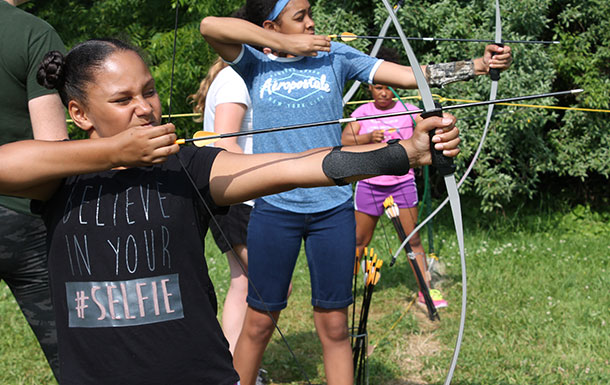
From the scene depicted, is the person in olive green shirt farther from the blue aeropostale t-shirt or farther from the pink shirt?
the pink shirt

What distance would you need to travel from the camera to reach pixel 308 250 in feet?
7.41

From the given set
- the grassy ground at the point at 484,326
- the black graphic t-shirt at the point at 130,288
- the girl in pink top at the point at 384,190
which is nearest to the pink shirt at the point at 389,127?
the girl in pink top at the point at 384,190

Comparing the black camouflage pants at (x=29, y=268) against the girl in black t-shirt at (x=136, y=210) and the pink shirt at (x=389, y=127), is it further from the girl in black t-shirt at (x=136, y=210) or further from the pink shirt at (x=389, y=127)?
the pink shirt at (x=389, y=127)

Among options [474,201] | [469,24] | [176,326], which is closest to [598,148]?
[474,201]

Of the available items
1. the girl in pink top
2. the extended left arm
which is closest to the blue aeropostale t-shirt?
the extended left arm

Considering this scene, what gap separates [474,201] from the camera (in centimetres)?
639

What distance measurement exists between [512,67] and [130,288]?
455cm

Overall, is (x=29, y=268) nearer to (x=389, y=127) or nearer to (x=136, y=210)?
(x=136, y=210)

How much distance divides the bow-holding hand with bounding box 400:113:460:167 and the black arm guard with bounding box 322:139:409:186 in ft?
0.08

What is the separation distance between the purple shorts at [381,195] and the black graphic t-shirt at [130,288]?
267cm

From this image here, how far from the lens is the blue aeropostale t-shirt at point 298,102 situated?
7.22 feet

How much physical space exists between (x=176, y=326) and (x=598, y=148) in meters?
5.29

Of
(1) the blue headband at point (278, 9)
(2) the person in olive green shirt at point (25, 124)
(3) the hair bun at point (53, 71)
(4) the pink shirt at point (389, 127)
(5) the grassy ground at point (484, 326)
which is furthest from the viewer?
(4) the pink shirt at point (389, 127)

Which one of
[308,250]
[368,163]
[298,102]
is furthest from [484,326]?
[368,163]
